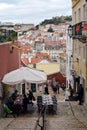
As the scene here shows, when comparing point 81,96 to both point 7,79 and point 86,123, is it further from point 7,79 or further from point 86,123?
point 86,123

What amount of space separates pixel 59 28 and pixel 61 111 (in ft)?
558

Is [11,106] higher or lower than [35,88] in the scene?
higher

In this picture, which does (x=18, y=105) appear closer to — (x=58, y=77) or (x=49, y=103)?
(x=49, y=103)

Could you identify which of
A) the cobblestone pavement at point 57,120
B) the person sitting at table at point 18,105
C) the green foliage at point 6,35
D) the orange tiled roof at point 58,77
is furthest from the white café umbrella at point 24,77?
the orange tiled roof at point 58,77

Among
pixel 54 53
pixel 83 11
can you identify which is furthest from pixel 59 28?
pixel 83 11

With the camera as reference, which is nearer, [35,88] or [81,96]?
[81,96]

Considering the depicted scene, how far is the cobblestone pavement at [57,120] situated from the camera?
14719mm

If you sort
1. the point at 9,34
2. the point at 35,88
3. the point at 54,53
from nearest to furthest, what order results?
the point at 9,34, the point at 35,88, the point at 54,53

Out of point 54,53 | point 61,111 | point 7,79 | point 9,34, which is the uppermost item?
point 9,34

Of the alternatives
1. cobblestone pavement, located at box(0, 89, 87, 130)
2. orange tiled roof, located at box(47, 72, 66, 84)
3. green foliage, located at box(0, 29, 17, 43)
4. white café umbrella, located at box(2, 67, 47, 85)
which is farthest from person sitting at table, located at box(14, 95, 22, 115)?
orange tiled roof, located at box(47, 72, 66, 84)

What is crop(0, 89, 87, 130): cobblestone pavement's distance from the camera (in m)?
14.7

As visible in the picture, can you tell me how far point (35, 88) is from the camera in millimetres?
46438

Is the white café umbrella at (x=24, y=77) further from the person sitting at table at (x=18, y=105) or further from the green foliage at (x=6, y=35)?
the green foliage at (x=6, y=35)

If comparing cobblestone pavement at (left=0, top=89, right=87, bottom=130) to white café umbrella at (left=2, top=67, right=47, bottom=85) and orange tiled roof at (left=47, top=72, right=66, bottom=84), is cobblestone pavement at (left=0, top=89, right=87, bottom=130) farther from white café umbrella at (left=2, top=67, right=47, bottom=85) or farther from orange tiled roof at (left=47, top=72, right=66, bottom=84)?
orange tiled roof at (left=47, top=72, right=66, bottom=84)
